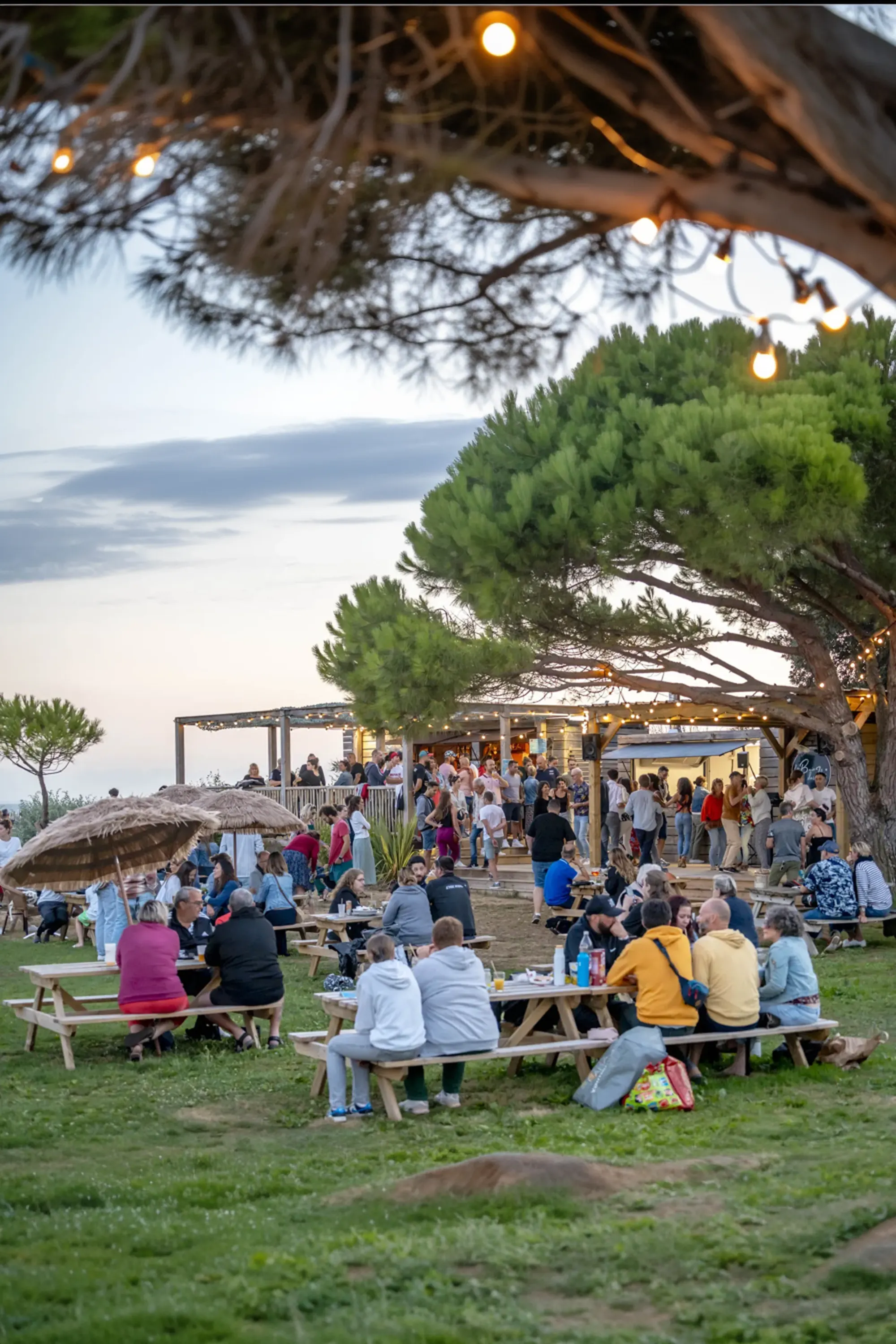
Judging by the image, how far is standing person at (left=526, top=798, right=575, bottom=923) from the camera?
16844 millimetres

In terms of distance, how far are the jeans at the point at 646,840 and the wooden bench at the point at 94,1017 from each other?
10.3 m

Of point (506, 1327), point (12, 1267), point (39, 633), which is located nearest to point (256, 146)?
point (506, 1327)

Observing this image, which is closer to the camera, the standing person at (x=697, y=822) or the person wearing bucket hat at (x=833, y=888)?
the person wearing bucket hat at (x=833, y=888)

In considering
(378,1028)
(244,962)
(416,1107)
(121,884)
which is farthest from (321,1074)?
(121,884)

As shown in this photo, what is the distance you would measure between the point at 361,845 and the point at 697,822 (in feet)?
24.8

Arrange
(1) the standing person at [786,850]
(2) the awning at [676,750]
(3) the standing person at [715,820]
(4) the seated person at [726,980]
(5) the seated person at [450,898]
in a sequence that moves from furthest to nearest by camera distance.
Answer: (2) the awning at [676,750], (3) the standing person at [715,820], (1) the standing person at [786,850], (5) the seated person at [450,898], (4) the seated person at [726,980]

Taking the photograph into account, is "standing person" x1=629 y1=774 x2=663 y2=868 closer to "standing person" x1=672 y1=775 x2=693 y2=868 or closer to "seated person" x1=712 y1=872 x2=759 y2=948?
"standing person" x1=672 y1=775 x2=693 y2=868

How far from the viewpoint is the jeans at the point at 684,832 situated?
78.6 feet

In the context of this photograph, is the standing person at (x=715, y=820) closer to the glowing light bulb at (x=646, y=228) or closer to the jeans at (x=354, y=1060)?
the jeans at (x=354, y=1060)

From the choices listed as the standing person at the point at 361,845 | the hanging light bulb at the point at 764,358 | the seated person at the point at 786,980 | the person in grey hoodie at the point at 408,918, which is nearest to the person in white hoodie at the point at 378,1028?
the seated person at the point at 786,980

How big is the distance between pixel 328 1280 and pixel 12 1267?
122 centimetres

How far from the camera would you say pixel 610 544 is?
17.3 m

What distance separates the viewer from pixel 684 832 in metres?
24.0

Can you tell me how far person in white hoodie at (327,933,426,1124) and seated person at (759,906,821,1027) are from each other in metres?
2.50
